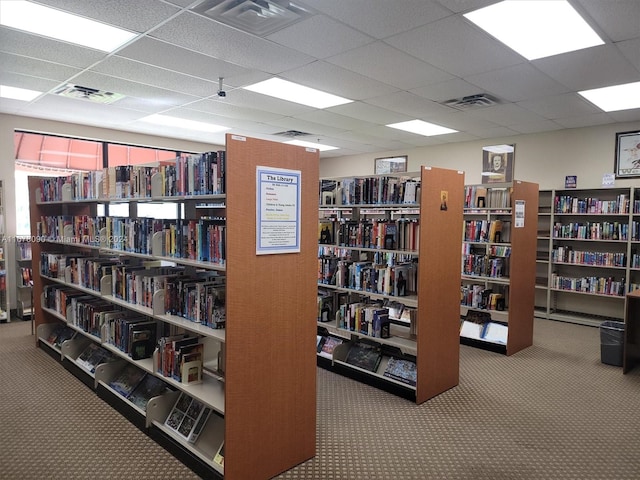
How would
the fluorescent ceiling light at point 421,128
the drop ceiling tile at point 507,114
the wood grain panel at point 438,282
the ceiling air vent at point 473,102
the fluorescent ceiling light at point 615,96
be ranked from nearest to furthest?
the wood grain panel at point 438,282
the fluorescent ceiling light at point 615,96
the ceiling air vent at point 473,102
the drop ceiling tile at point 507,114
the fluorescent ceiling light at point 421,128

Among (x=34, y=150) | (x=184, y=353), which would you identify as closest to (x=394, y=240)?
(x=184, y=353)

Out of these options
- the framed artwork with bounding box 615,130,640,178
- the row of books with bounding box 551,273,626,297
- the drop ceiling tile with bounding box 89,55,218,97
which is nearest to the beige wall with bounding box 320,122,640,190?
the framed artwork with bounding box 615,130,640,178

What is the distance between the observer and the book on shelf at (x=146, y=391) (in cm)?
334

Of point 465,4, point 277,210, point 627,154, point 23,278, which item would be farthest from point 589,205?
point 23,278

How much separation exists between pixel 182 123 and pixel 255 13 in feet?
13.9

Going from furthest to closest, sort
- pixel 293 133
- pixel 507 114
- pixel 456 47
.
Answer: pixel 293 133
pixel 507 114
pixel 456 47

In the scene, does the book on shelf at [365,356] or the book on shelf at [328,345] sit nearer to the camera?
the book on shelf at [365,356]

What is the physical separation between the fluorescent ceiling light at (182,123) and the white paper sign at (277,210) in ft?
15.1

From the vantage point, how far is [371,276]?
419cm

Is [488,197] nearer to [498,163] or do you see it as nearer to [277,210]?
[498,163]

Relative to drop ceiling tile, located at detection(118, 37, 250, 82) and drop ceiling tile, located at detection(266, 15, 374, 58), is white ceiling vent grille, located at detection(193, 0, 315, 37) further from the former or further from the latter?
drop ceiling tile, located at detection(118, 37, 250, 82)

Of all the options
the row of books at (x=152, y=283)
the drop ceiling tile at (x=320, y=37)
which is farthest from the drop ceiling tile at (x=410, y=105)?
the row of books at (x=152, y=283)

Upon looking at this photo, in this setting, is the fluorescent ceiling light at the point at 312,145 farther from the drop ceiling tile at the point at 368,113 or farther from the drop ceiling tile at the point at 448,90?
the drop ceiling tile at the point at 448,90

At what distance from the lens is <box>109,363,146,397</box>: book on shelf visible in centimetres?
358
